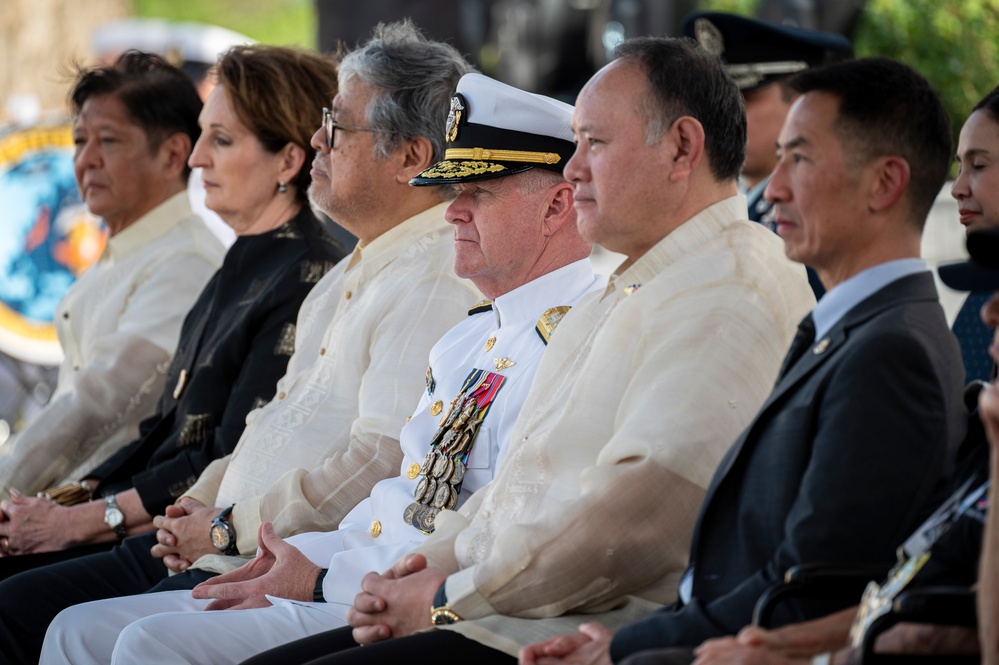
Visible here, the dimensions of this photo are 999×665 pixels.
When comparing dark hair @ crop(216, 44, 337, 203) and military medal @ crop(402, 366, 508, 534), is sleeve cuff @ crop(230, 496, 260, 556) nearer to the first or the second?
military medal @ crop(402, 366, 508, 534)

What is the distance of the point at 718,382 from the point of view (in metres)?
2.57

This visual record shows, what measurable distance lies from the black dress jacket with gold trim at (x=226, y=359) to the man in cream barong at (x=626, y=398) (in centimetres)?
147

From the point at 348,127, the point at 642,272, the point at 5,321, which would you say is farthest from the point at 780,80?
the point at 5,321

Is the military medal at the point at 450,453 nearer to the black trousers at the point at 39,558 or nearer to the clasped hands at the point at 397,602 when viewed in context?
the clasped hands at the point at 397,602

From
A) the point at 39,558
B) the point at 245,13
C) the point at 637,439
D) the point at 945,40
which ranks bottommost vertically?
the point at 39,558

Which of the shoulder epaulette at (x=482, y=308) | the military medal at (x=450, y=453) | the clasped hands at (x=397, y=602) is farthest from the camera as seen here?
the shoulder epaulette at (x=482, y=308)

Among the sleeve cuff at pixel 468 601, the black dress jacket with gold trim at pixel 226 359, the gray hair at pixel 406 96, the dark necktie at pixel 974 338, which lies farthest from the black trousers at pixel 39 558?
the dark necktie at pixel 974 338

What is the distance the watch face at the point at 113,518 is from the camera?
4.26 meters

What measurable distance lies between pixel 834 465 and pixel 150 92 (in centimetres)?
380

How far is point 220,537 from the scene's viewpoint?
3.71 m

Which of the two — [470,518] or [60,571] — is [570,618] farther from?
[60,571]

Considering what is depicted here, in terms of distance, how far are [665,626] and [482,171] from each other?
4.47 feet

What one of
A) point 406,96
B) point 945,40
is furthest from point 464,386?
point 945,40

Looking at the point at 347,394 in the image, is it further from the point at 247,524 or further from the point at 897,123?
the point at 897,123
